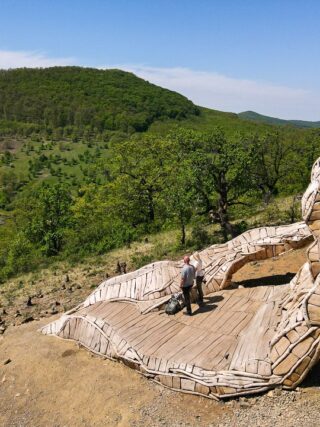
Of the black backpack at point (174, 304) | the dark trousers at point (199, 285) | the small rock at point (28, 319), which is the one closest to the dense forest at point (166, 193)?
the small rock at point (28, 319)

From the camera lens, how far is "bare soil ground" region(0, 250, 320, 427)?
27.9 feet

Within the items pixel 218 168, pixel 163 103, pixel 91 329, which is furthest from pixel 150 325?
pixel 163 103

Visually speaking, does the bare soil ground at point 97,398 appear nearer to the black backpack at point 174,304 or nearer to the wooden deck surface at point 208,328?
the wooden deck surface at point 208,328

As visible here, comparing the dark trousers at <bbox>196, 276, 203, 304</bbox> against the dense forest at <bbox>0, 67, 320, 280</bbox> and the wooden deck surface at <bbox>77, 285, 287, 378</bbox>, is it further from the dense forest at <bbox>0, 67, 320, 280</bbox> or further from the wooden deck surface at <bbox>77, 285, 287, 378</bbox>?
the dense forest at <bbox>0, 67, 320, 280</bbox>

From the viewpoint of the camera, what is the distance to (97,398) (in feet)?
32.0

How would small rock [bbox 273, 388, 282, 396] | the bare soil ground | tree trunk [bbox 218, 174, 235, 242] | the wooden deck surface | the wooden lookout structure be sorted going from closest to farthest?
1. the bare soil ground
2. small rock [bbox 273, 388, 282, 396]
3. the wooden lookout structure
4. the wooden deck surface
5. tree trunk [bbox 218, 174, 235, 242]

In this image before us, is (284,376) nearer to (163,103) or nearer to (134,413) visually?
(134,413)

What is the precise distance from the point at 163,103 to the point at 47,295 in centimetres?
12349

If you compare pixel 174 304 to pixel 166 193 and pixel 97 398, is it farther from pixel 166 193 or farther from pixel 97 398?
pixel 166 193

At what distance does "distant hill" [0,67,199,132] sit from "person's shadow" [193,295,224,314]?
359 ft

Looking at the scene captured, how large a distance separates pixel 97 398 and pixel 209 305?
12.5ft

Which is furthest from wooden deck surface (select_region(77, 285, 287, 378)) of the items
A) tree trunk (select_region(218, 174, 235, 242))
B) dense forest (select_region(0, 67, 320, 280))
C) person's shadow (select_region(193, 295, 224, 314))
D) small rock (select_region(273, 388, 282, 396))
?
dense forest (select_region(0, 67, 320, 280))

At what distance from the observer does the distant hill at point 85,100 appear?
128 meters

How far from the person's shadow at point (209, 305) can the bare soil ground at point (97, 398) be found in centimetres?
246
